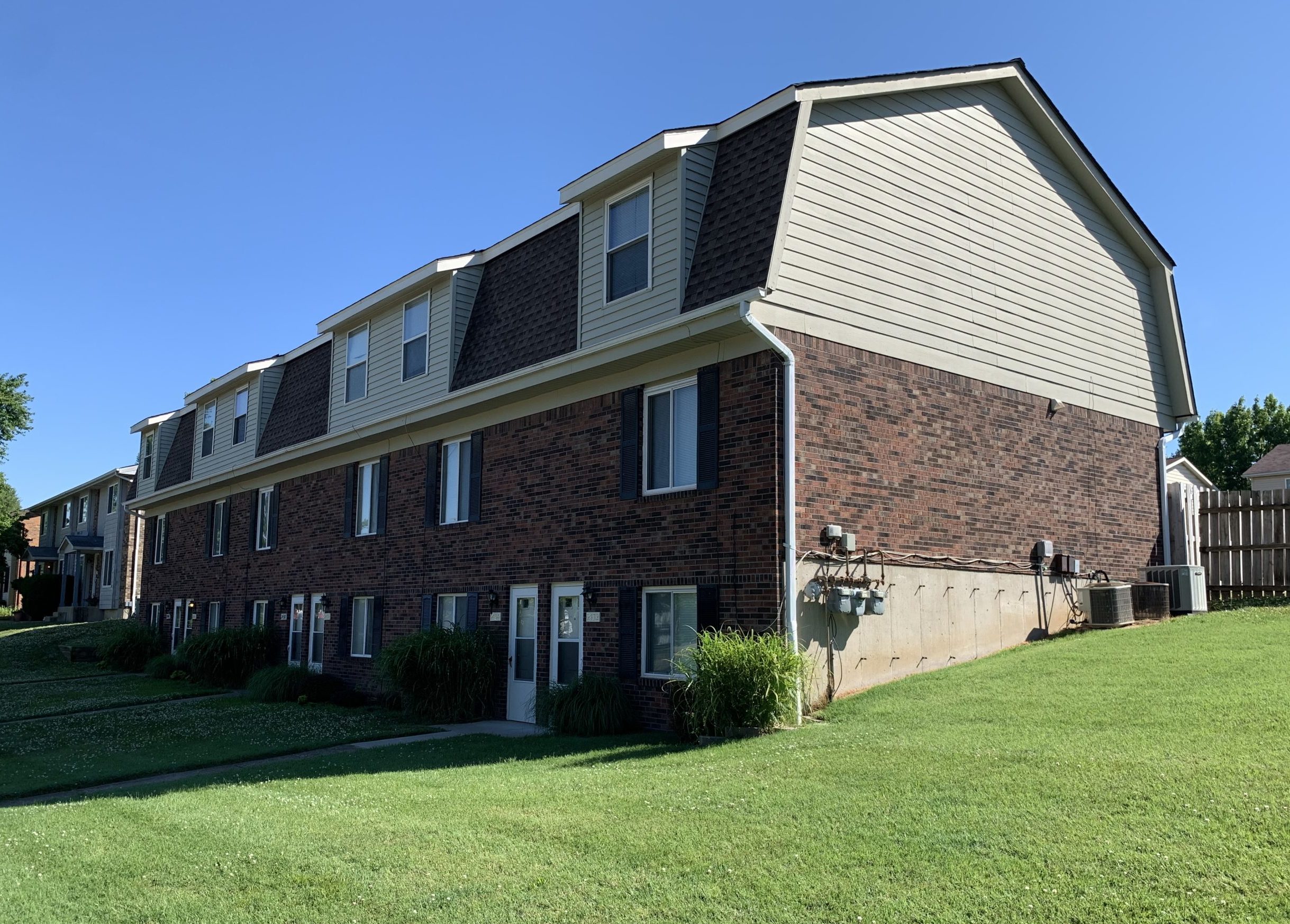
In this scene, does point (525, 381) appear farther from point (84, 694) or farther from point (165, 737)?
point (84, 694)

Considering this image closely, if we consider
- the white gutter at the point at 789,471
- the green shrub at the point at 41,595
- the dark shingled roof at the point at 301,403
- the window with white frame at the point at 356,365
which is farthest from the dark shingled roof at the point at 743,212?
the green shrub at the point at 41,595

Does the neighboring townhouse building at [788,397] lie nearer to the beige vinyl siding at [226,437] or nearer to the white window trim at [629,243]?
the white window trim at [629,243]

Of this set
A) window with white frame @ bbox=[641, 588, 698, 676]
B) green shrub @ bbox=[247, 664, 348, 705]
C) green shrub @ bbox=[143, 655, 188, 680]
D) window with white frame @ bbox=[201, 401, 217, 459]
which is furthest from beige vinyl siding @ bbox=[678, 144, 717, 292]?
window with white frame @ bbox=[201, 401, 217, 459]

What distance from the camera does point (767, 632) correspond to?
12375mm

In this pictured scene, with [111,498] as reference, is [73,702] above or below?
below

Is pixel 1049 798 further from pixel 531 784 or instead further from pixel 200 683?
pixel 200 683

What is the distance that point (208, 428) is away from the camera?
2986 centimetres

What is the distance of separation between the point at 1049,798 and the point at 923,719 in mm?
3525

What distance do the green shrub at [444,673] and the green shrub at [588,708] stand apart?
8.38ft

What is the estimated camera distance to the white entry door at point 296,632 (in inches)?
939

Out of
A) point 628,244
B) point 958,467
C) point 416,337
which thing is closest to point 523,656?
point 628,244

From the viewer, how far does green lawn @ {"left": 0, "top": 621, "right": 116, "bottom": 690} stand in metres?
29.1

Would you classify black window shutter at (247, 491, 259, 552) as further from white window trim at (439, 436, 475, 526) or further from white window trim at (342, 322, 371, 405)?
white window trim at (439, 436, 475, 526)

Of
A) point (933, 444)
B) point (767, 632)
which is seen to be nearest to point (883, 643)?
point (767, 632)
